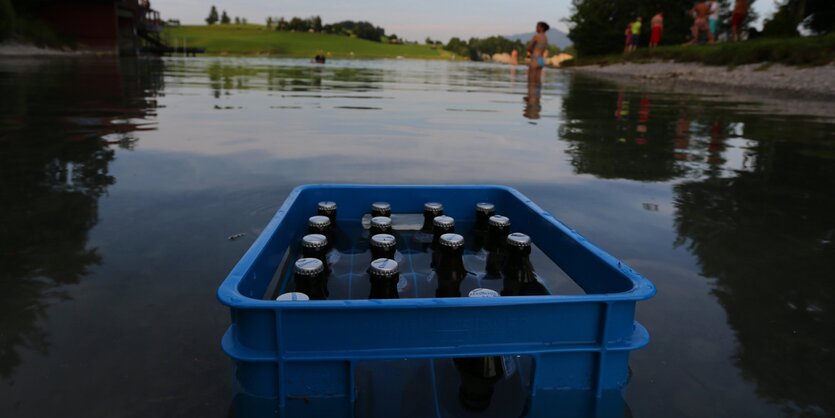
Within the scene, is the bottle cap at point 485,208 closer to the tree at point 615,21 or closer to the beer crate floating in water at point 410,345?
the beer crate floating in water at point 410,345

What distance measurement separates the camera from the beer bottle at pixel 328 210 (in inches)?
95.9

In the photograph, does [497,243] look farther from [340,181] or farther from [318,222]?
A: [340,181]

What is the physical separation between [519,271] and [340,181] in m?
2.11

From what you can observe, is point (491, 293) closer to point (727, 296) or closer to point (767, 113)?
point (727, 296)

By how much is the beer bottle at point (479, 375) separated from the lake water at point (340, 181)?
1.15 ft

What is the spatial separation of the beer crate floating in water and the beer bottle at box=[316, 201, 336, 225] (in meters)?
0.95

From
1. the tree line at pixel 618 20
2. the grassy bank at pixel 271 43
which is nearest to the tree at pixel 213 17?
the grassy bank at pixel 271 43

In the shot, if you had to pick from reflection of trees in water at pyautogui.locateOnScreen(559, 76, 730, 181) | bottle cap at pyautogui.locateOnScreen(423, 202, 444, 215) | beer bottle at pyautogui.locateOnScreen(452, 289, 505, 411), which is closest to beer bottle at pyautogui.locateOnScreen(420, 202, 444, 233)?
bottle cap at pyautogui.locateOnScreen(423, 202, 444, 215)

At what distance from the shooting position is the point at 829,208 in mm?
3363

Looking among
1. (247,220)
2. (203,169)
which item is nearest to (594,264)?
(247,220)

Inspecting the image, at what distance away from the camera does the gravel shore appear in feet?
43.1

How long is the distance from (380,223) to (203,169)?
7.74 feet

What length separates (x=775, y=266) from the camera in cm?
245

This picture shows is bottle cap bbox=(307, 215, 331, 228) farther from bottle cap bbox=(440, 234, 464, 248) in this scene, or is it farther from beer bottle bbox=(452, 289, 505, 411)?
beer bottle bbox=(452, 289, 505, 411)
